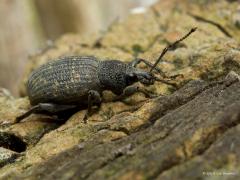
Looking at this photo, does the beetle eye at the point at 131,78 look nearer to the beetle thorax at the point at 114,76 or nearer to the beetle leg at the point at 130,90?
the beetle thorax at the point at 114,76

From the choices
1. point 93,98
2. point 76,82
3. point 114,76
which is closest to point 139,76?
point 114,76

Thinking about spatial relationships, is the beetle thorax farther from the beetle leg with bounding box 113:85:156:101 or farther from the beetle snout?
the beetle snout

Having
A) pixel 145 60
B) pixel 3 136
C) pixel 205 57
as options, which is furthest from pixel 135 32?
pixel 3 136

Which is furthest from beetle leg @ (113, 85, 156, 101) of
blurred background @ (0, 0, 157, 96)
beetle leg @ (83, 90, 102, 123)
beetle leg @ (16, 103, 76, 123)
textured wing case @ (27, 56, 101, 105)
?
blurred background @ (0, 0, 157, 96)

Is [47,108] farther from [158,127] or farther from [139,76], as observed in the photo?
[158,127]

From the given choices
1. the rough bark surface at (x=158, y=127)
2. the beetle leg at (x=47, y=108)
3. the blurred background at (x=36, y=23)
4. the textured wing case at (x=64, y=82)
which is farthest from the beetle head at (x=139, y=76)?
the blurred background at (x=36, y=23)

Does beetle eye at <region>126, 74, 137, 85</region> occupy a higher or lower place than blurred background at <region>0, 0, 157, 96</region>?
lower
